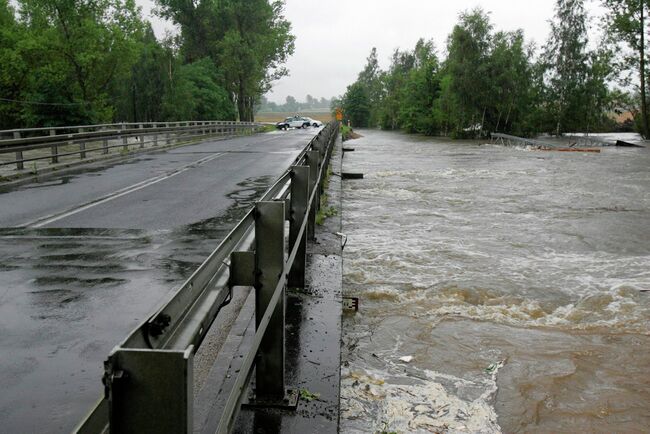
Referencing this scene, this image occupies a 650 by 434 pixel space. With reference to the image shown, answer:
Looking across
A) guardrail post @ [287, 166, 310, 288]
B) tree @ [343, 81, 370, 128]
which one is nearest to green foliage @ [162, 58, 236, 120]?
guardrail post @ [287, 166, 310, 288]

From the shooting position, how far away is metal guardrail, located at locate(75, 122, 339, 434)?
1.52 m

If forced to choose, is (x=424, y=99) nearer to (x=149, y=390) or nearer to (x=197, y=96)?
(x=197, y=96)

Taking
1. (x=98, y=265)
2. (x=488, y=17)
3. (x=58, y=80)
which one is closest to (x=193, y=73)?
(x=58, y=80)

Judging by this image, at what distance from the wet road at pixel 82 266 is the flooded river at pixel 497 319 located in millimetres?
1921

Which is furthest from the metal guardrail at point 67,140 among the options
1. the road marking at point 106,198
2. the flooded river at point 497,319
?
the flooded river at point 497,319

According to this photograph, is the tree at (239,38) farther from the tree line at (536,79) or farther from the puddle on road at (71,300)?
the puddle on road at (71,300)

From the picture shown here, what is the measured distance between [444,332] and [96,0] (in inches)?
2085

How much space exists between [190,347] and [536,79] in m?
69.1

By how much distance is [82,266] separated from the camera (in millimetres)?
6750

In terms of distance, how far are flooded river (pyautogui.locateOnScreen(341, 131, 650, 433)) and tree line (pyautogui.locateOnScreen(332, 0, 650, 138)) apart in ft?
148

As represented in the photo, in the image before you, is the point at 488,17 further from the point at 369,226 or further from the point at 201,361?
the point at 201,361

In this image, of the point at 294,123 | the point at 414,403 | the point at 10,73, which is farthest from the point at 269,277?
the point at 294,123

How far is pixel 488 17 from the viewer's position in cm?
5853

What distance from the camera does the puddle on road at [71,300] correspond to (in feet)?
12.1
